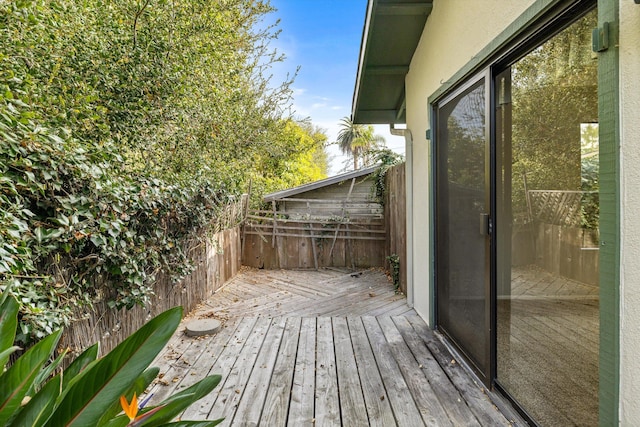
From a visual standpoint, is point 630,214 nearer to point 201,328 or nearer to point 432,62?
point 432,62

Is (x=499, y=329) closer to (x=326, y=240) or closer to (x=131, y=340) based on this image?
(x=131, y=340)

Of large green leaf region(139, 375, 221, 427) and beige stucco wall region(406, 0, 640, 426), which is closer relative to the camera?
large green leaf region(139, 375, 221, 427)

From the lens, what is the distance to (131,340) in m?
0.83

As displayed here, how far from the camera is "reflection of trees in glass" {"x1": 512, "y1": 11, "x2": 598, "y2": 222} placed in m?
1.52

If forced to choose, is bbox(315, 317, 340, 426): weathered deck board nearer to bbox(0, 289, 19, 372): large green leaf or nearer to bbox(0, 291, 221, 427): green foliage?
bbox(0, 291, 221, 427): green foliage

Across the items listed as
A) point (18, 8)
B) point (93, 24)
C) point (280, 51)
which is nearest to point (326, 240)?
point (280, 51)

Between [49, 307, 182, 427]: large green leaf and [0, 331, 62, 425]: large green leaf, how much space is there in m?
0.13

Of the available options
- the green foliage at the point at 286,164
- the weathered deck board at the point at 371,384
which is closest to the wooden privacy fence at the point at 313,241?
the green foliage at the point at 286,164

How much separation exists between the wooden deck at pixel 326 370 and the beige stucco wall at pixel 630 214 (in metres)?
0.93

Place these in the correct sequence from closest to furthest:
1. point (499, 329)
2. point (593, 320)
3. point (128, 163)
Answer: point (593, 320), point (499, 329), point (128, 163)

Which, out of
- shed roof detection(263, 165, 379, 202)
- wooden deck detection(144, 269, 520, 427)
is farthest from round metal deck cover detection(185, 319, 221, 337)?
shed roof detection(263, 165, 379, 202)

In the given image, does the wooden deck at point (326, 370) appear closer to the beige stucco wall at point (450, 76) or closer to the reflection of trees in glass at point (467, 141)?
the beige stucco wall at point (450, 76)

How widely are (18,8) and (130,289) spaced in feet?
6.34

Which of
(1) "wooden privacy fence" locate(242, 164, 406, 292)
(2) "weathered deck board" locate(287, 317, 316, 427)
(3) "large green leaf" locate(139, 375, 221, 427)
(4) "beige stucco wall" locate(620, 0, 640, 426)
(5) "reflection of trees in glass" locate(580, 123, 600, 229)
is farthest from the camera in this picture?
(1) "wooden privacy fence" locate(242, 164, 406, 292)
